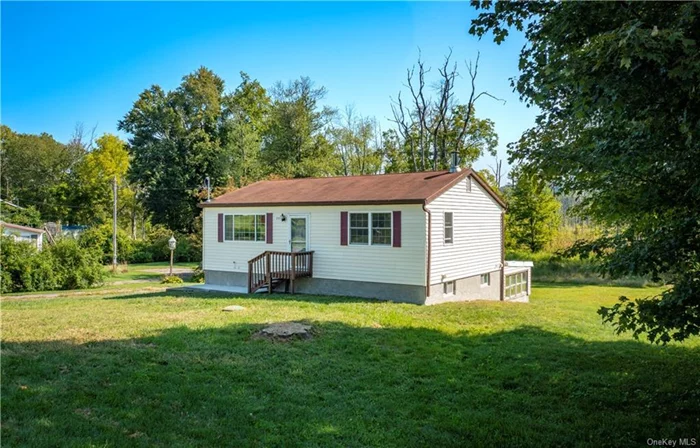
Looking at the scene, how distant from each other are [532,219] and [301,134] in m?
17.6

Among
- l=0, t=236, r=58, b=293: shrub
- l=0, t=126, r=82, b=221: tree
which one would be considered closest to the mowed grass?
l=0, t=236, r=58, b=293: shrub

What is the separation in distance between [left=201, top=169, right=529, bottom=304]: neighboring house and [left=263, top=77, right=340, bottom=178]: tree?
51.8 feet

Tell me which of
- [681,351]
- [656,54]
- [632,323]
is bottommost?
[681,351]

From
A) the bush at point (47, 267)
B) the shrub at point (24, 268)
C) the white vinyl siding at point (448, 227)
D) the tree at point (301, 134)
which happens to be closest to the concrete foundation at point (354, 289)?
the white vinyl siding at point (448, 227)

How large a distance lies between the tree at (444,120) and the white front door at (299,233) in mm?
15880

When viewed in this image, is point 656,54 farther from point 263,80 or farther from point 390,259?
point 263,80

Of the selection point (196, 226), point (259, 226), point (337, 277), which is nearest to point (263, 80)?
point (196, 226)

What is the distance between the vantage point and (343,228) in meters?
13.3

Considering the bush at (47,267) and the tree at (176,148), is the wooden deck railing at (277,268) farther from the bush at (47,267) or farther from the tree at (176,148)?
the tree at (176,148)

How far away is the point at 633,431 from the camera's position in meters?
3.96

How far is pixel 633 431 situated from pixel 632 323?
3.19 ft

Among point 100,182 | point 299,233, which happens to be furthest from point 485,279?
point 100,182

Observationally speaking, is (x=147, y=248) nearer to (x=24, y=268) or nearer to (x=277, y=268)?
(x=24, y=268)

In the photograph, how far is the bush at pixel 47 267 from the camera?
648 inches
